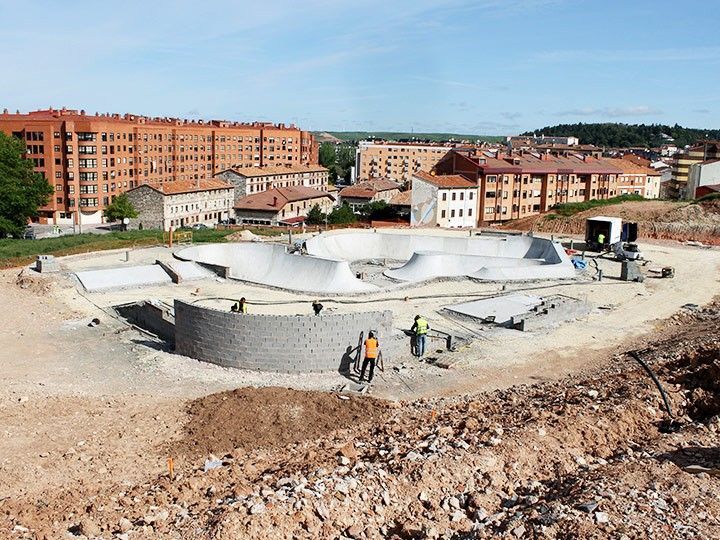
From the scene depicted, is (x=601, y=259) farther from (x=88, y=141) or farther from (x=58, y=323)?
(x=88, y=141)

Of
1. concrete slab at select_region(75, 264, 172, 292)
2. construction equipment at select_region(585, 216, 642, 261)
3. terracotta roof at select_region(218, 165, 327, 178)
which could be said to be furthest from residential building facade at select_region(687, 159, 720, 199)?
concrete slab at select_region(75, 264, 172, 292)

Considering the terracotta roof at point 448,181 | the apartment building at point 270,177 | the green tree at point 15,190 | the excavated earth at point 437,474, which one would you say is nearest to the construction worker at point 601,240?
the terracotta roof at point 448,181

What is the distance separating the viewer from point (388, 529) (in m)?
9.12

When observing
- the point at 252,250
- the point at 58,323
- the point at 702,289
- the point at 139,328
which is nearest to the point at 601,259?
the point at 702,289

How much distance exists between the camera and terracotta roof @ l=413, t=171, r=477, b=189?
184 ft

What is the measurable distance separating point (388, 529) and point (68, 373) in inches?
481

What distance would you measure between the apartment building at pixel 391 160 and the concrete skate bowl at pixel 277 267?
305ft

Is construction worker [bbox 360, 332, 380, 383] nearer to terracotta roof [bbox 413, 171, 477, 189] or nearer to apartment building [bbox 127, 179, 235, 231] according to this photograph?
terracotta roof [bbox 413, 171, 477, 189]

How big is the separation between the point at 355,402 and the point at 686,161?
296 ft

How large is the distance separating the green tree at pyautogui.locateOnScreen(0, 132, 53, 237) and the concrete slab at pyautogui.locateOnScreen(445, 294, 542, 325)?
37.6m

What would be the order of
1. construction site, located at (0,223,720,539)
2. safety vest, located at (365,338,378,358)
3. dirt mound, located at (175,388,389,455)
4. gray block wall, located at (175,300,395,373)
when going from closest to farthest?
construction site, located at (0,223,720,539) → dirt mound, located at (175,388,389,455) → safety vest, located at (365,338,378,358) → gray block wall, located at (175,300,395,373)

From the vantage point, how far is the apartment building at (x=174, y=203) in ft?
217

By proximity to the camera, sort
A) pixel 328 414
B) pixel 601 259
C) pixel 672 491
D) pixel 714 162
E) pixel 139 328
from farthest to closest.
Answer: pixel 714 162
pixel 601 259
pixel 139 328
pixel 328 414
pixel 672 491

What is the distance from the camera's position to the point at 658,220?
4512 cm
